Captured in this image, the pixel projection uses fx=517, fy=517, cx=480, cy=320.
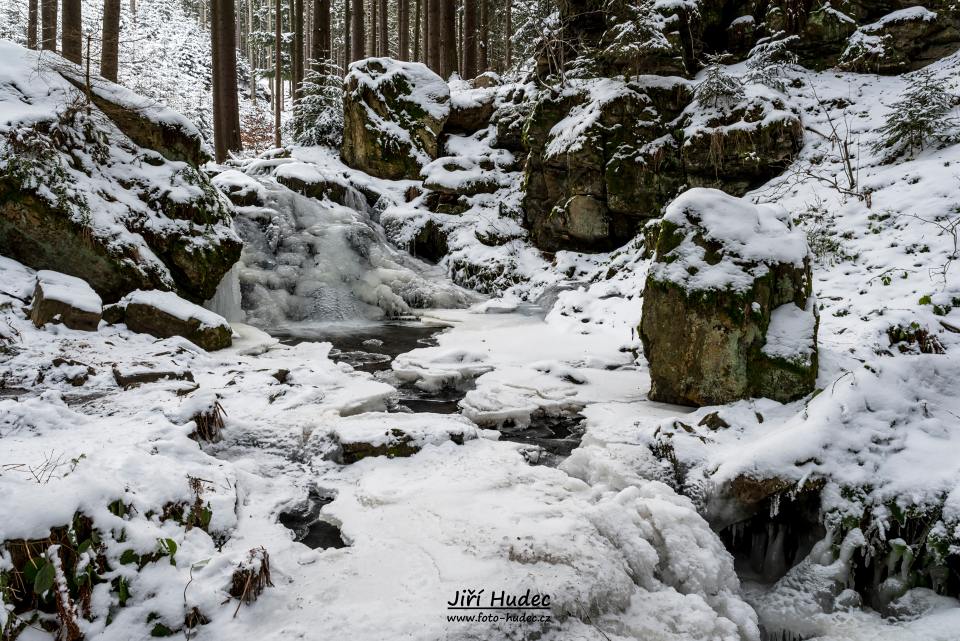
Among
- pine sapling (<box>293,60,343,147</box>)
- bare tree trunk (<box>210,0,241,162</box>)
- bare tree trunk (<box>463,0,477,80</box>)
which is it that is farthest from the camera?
bare tree trunk (<box>463,0,477,80</box>)

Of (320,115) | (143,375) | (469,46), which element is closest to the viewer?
(143,375)

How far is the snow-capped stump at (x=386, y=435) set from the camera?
4.47m

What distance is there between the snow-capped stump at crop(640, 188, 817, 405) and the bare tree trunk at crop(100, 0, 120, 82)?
1072cm

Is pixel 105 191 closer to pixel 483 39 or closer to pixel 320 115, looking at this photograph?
pixel 320 115

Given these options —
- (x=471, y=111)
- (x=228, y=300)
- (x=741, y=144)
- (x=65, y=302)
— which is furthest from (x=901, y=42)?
(x=65, y=302)

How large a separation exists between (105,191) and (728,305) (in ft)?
26.4

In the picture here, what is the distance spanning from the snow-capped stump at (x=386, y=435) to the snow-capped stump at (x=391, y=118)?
39.2 ft

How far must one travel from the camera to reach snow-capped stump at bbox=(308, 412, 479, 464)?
4469 mm

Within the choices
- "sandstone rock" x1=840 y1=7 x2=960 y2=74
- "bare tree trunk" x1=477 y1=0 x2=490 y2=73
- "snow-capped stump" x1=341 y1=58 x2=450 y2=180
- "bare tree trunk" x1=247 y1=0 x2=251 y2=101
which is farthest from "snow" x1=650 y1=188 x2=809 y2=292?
"bare tree trunk" x1=247 y1=0 x2=251 y2=101

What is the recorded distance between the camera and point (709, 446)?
4.31 metres

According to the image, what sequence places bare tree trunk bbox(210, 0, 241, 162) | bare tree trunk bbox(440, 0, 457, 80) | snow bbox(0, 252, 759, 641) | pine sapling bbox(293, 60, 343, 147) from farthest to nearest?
bare tree trunk bbox(440, 0, 457, 80) → pine sapling bbox(293, 60, 343, 147) → bare tree trunk bbox(210, 0, 241, 162) → snow bbox(0, 252, 759, 641)

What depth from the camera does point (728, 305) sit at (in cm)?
477

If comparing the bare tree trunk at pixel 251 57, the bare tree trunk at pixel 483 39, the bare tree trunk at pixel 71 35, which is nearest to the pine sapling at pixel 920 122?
the bare tree trunk at pixel 71 35

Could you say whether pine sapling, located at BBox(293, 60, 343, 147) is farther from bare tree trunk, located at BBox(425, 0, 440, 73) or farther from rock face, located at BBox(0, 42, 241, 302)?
rock face, located at BBox(0, 42, 241, 302)
